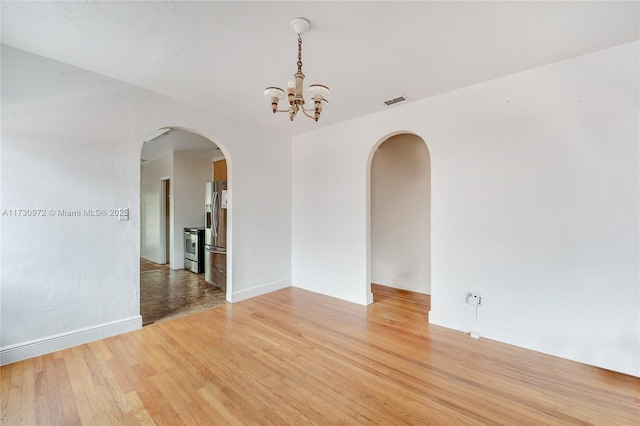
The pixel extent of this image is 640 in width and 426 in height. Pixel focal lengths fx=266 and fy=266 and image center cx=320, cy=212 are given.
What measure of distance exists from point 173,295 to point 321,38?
13.8ft

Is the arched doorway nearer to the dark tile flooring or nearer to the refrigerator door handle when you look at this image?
the dark tile flooring

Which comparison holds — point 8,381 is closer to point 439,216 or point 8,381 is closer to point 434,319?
point 434,319

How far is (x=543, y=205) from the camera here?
2.62m

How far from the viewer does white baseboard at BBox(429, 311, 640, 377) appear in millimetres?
2268

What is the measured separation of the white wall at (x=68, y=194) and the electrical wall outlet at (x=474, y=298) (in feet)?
12.4

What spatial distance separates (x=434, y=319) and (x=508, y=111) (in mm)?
2476

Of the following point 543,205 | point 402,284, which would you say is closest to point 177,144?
point 402,284

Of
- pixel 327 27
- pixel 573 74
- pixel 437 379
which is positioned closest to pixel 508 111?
pixel 573 74

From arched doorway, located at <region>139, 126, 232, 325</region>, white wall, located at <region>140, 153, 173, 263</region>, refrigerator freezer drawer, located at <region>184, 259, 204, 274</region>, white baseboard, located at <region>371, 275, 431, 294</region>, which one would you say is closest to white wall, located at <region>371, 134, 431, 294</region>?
white baseboard, located at <region>371, 275, 431, 294</region>

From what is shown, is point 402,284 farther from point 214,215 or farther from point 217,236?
point 214,215

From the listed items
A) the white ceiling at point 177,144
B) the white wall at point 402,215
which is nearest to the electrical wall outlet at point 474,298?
the white wall at point 402,215

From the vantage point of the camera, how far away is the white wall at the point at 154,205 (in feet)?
22.5

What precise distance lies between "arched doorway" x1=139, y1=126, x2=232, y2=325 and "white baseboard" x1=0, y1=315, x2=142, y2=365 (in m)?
0.87

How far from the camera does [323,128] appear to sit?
4473mm
